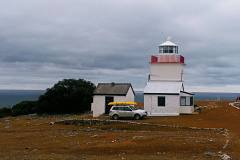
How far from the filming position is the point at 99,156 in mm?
26766

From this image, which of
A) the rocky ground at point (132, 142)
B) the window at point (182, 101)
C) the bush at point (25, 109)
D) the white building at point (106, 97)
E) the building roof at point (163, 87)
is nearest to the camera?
the rocky ground at point (132, 142)

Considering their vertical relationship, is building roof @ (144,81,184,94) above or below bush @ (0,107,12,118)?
above

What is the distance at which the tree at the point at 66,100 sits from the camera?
233 ft

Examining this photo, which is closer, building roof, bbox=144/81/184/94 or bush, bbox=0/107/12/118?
building roof, bbox=144/81/184/94

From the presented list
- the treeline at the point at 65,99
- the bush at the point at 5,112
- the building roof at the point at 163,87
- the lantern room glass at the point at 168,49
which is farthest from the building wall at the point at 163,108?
the bush at the point at 5,112

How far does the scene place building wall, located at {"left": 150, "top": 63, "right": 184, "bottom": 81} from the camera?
57531 millimetres

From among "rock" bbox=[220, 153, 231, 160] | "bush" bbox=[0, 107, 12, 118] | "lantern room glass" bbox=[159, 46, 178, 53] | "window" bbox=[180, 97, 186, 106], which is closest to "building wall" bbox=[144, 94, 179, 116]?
"window" bbox=[180, 97, 186, 106]

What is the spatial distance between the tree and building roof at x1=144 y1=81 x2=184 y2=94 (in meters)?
16.4

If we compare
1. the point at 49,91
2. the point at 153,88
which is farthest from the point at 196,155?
the point at 49,91

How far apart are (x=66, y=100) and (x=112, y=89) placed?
49.9 feet

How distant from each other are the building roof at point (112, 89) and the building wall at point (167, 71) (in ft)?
10.9

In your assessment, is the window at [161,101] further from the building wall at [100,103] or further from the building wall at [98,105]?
the building wall at [98,105]

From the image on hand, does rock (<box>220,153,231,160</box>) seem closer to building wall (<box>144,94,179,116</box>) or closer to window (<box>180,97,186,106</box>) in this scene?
building wall (<box>144,94,179,116</box>)

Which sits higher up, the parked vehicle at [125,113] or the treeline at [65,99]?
the treeline at [65,99]
